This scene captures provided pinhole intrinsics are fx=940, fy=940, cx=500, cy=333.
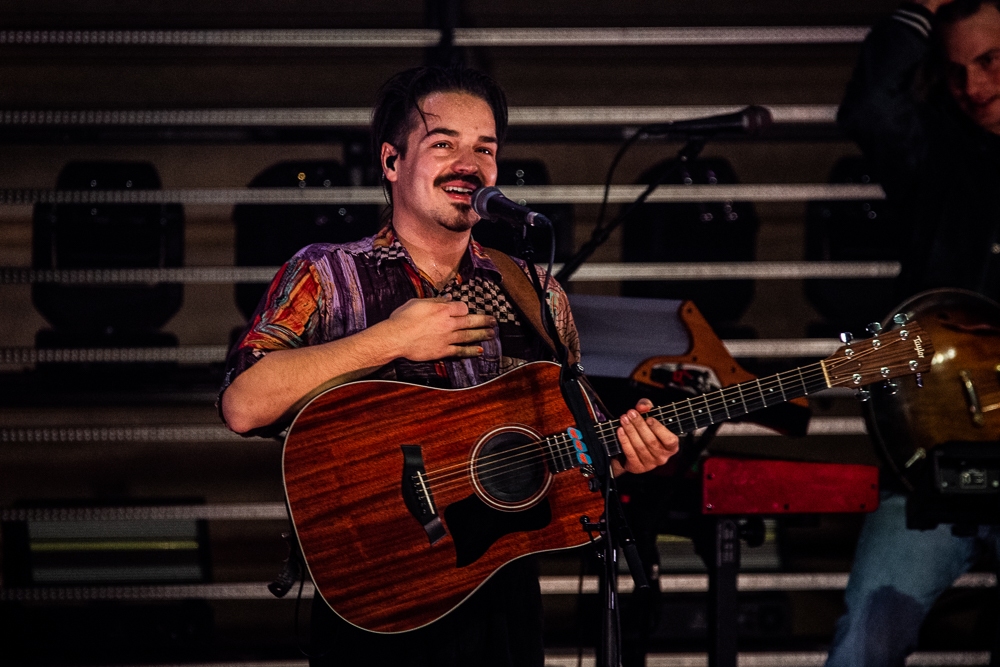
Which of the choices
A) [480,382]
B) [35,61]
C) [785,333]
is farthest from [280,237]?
[785,333]

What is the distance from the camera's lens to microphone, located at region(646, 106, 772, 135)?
2898 mm

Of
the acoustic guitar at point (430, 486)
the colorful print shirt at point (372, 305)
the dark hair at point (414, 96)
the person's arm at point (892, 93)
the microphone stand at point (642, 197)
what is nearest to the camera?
the acoustic guitar at point (430, 486)

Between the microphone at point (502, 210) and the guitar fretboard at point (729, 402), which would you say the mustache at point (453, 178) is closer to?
the microphone at point (502, 210)

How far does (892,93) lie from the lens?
10.8 ft

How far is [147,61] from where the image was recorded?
492cm

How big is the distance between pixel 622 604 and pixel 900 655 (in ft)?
→ 3.55

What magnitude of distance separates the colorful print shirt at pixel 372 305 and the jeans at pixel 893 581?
51.8 inches

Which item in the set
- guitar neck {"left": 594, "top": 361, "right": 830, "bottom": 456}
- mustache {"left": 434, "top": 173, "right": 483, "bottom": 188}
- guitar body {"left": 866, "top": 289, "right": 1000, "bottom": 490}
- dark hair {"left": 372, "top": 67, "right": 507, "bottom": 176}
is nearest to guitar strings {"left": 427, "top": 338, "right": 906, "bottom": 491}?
guitar neck {"left": 594, "top": 361, "right": 830, "bottom": 456}

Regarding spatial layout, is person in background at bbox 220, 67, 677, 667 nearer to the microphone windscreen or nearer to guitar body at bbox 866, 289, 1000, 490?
the microphone windscreen

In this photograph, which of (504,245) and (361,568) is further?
(504,245)

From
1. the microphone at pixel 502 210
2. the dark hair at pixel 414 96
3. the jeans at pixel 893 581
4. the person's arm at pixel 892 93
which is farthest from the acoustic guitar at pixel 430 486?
the person's arm at pixel 892 93

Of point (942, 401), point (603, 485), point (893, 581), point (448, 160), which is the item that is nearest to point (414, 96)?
point (448, 160)

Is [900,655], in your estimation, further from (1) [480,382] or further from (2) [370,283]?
(2) [370,283]

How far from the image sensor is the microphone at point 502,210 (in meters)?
2.04
